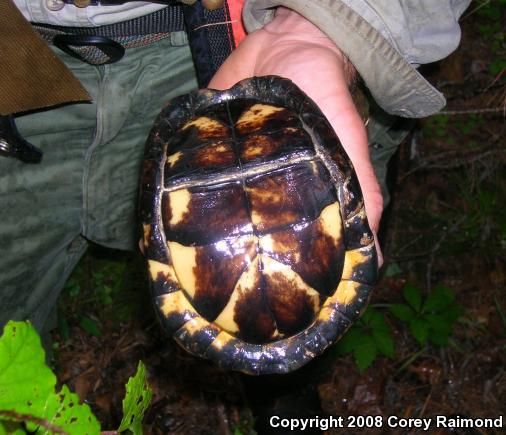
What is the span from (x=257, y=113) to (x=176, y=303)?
571 millimetres

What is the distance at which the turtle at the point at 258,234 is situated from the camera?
1311 mm

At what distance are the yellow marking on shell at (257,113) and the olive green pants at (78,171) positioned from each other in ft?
1.59

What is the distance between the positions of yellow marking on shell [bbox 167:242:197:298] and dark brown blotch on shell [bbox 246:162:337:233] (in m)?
0.19

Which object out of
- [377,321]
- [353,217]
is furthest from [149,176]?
[377,321]

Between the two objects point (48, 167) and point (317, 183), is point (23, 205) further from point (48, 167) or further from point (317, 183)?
point (317, 183)

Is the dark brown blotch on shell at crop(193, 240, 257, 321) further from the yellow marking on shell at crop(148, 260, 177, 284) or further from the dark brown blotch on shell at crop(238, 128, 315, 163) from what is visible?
the dark brown blotch on shell at crop(238, 128, 315, 163)

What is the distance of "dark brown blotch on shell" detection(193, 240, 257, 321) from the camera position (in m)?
1.30

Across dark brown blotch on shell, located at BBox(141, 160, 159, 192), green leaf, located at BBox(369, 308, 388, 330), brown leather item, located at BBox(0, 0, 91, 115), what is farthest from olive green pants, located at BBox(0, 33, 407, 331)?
green leaf, located at BBox(369, 308, 388, 330)

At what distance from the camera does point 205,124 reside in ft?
4.75

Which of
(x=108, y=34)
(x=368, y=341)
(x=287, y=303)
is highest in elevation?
(x=108, y=34)

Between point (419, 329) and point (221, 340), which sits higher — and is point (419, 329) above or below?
below

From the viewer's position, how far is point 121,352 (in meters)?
2.87

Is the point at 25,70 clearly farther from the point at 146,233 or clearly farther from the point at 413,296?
the point at 413,296

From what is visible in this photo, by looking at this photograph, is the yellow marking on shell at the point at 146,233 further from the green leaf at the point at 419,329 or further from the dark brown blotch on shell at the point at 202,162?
the green leaf at the point at 419,329
